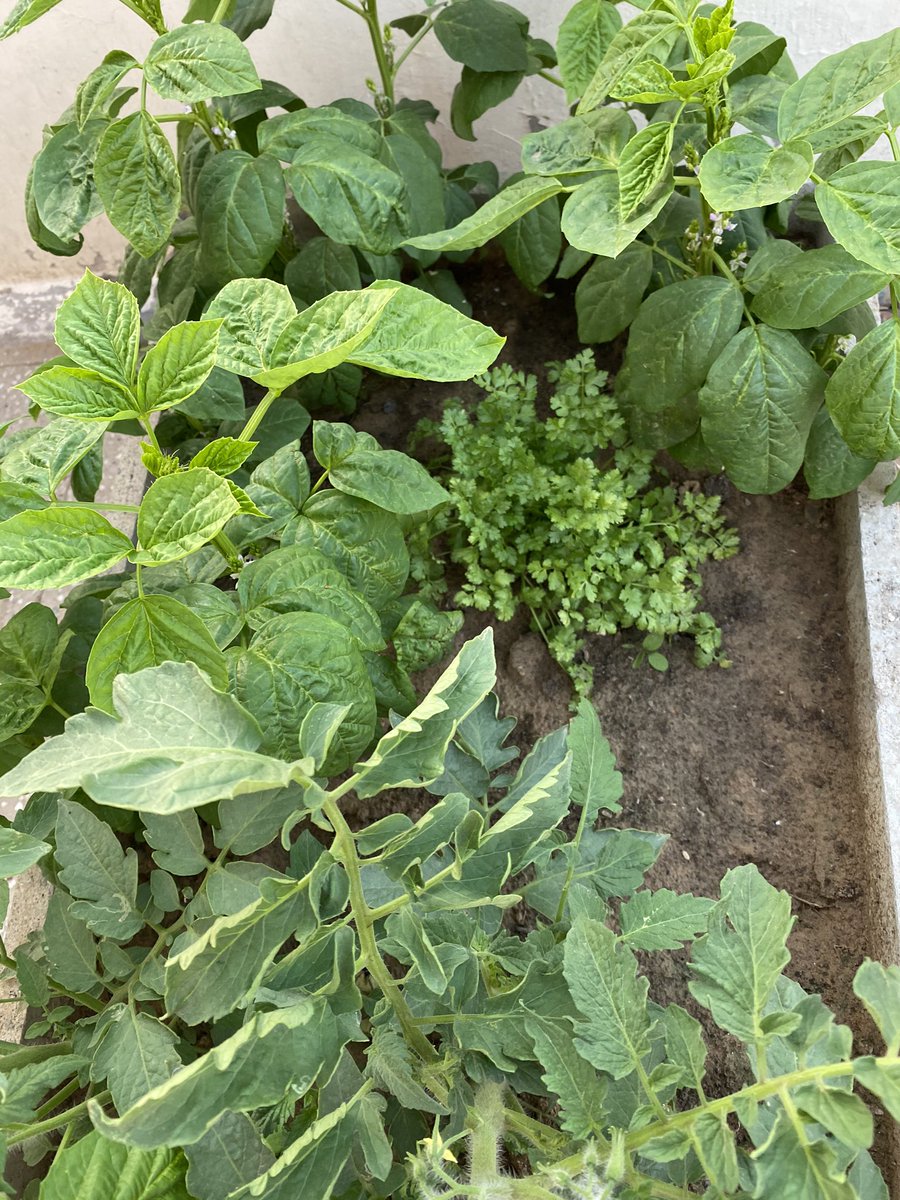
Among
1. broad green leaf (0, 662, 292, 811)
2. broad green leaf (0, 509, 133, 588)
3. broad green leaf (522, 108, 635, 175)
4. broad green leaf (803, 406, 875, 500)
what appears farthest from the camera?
broad green leaf (803, 406, 875, 500)

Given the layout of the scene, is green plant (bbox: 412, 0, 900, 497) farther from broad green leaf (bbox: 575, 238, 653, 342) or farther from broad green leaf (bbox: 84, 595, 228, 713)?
broad green leaf (bbox: 84, 595, 228, 713)

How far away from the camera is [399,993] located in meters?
0.88

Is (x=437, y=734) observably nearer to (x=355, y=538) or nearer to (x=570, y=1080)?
(x=570, y=1080)

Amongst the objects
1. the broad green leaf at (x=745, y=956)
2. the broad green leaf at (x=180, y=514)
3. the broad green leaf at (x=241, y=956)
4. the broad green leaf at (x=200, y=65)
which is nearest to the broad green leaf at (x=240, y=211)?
the broad green leaf at (x=200, y=65)

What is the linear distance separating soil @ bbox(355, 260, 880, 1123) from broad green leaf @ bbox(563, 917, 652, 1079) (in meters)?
0.54

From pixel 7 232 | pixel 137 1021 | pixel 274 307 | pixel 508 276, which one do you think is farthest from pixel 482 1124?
pixel 7 232

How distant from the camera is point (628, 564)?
1488mm

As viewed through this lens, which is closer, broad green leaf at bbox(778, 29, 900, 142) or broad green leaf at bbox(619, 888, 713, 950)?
broad green leaf at bbox(619, 888, 713, 950)

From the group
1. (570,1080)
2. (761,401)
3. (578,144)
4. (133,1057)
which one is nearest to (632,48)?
(578,144)

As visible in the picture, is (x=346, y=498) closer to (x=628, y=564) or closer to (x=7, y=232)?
(x=628, y=564)

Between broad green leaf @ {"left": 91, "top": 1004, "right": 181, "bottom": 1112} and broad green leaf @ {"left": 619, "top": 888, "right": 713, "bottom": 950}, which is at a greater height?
broad green leaf @ {"left": 91, "top": 1004, "right": 181, "bottom": 1112}

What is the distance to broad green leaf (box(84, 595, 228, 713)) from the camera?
34.6 inches

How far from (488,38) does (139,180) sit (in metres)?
0.67

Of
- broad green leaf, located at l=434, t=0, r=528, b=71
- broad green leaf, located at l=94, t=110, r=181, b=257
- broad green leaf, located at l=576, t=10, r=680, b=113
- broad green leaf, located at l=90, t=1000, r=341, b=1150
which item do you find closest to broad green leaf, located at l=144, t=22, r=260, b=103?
broad green leaf, located at l=94, t=110, r=181, b=257
